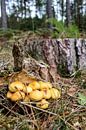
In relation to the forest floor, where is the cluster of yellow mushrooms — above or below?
above

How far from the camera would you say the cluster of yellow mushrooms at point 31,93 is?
84.8 inches

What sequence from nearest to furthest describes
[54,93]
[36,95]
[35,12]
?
[36,95] < [54,93] < [35,12]

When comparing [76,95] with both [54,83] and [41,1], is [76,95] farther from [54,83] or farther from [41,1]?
[41,1]

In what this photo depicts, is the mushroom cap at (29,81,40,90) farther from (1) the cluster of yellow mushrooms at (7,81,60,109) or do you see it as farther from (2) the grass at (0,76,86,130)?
(2) the grass at (0,76,86,130)

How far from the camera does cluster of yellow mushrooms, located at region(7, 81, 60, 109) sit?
215 cm

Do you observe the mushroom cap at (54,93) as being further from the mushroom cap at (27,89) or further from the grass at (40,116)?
the mushroom cap at (27,89)

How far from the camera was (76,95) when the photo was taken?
2.63 meters

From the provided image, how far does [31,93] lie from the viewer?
2160mm

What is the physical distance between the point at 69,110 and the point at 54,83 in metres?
0.34

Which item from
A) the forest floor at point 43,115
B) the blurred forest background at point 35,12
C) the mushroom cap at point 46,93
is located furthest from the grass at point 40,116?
the blurred forest background at point 35,12

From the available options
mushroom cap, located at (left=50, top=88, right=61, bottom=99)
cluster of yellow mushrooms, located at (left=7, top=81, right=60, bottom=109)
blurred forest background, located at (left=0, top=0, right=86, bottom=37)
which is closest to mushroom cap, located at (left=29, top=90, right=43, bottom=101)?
cluster of yellow mushrooms, located at (left=7, top=81, right=60, bottom=109)

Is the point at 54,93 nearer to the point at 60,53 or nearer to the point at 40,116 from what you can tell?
the point at 40,116

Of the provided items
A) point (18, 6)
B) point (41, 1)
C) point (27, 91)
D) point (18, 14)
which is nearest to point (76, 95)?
point (27, 91)

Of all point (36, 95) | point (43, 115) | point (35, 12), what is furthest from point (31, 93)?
point (35, 12)
